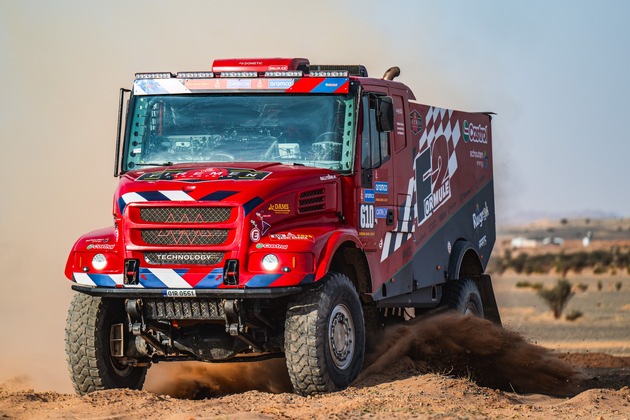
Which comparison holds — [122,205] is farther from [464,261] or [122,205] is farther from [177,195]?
[464,261]

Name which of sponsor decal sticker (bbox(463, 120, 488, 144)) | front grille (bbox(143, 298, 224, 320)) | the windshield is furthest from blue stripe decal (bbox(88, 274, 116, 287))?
sponsor decal sticker (bbox(463, 120, 488, 144))

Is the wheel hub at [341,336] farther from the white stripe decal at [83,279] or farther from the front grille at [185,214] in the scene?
the white stripe decal at [83,279]

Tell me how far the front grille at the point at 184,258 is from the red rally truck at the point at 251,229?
1 cm

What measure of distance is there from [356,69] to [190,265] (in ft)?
11.9

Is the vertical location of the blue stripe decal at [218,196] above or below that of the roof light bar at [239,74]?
below

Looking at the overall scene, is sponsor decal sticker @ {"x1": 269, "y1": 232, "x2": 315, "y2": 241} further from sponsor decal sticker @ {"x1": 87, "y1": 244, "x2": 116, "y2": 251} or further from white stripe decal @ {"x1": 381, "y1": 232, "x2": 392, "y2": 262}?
white stripe decal @ {"x1": 381, "y1": 232, "x2": 392, "y2": 262}

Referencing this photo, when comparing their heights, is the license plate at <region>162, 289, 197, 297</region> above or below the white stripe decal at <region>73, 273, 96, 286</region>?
below

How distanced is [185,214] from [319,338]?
1590 millimetres

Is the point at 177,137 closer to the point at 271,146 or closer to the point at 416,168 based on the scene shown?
the point at 271,146

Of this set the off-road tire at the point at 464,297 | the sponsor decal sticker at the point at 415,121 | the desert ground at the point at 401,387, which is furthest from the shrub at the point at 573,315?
the sponsor decal sticker at the point at 415,121

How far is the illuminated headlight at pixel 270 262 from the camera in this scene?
35.9ft

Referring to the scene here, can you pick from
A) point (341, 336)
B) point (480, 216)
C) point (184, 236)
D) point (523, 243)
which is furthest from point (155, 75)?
point (523, 243)

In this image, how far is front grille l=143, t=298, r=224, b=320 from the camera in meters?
11.2

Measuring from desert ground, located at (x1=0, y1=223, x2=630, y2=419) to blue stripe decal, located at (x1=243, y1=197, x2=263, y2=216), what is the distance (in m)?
1.63
